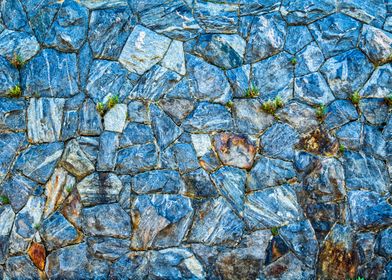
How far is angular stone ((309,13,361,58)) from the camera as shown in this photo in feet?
21.1

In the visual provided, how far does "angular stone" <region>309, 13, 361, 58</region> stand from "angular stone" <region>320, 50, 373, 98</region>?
15 centimetres

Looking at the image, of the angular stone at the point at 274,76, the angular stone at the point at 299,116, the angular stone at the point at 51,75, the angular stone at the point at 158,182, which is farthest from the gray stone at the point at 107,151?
the angular stone at the point at 299,116

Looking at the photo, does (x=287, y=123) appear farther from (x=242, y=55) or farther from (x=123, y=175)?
(x=123, y=175)

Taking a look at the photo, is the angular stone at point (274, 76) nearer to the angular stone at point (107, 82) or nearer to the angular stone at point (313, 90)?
the angular stone at point (313, 90)

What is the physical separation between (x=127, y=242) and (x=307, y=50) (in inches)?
129

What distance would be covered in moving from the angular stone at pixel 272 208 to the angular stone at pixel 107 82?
2.11 m

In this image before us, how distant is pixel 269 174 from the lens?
6195 mm

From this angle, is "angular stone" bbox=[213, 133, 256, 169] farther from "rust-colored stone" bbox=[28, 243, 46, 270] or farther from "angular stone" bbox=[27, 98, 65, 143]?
"rust-colored stone" bbox=[28, 243, 46, 270]

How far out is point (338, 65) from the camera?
6375mm

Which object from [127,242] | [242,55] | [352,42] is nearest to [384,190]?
[352,42]

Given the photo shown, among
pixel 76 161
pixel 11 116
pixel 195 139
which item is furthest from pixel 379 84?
pixel 11 116

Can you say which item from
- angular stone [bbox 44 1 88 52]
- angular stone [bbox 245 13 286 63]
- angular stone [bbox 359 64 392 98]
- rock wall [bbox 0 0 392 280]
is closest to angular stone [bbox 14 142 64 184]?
rock wall [bbox 0 0 392 280]

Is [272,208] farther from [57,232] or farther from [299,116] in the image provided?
[57,232]

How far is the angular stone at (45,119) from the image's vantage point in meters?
6.44
